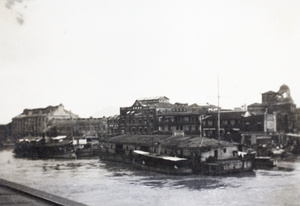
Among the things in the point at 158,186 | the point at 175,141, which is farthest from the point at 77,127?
the point at 158,186

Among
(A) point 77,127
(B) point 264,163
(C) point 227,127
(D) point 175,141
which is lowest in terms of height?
(B) point 264,163

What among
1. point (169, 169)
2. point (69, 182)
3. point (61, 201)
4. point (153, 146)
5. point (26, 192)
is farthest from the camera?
point (153, 146)

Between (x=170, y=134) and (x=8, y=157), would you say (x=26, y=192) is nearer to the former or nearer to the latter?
(x=170, y=134)

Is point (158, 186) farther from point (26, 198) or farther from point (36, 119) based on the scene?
point (26, 198)

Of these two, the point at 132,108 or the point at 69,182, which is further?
the point at 69,182

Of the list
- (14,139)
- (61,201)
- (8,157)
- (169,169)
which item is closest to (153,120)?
(169,169)

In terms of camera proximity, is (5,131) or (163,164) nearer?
(5,131)

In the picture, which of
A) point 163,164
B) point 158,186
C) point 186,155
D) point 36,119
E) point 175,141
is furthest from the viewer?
point 175,141
